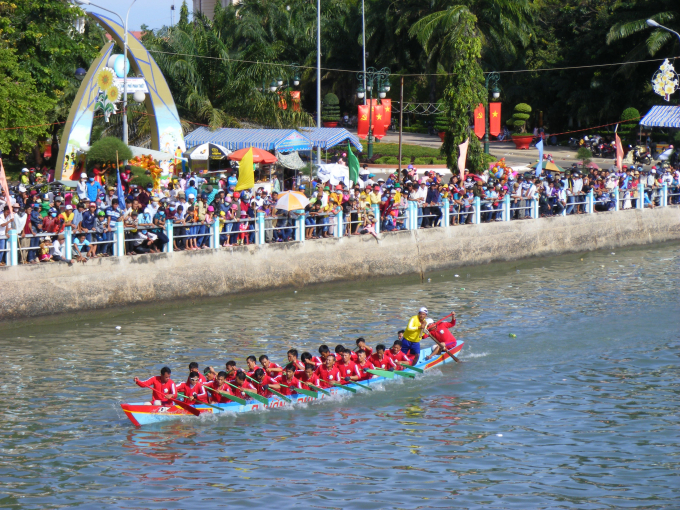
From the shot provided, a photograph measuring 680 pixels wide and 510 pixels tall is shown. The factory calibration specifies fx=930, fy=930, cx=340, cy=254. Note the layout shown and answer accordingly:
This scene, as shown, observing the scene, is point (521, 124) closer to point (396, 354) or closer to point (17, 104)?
point (17, 104)

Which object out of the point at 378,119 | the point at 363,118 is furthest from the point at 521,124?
the point at 378,119

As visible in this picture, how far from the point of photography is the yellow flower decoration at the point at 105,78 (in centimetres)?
3281

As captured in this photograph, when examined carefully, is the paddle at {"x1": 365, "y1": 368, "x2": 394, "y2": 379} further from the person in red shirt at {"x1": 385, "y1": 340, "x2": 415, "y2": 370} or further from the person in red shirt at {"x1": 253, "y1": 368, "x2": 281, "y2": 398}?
the person in red shirt at {"x1": 253, "y1": 368, "x2": 281, "y2": 398}

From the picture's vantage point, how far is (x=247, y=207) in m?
25.4

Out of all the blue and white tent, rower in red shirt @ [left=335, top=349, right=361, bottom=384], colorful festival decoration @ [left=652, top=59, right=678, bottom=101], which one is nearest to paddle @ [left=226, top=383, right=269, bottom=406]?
rower in red shirt @ [left=335, top=349, right=361, bottom=384]

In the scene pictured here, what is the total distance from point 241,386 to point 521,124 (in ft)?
147

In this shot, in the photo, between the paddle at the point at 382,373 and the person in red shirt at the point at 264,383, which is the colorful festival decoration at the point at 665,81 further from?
the person in red shirt at the point at 264,383

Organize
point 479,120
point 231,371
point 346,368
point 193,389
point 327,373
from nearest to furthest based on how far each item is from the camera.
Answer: point 193,389 < point 231,371 < point 327,373 < point 346,368 < point 479,120

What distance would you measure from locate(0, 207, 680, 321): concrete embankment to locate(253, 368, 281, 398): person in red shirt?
7.30 meters

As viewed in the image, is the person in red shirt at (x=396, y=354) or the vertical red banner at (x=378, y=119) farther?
the vertical red banner at (x=378, y=119)

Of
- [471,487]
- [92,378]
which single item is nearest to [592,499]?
[471,487]

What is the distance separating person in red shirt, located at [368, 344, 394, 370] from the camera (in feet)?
60.7

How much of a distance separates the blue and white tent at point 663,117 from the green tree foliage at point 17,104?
97.5 feet

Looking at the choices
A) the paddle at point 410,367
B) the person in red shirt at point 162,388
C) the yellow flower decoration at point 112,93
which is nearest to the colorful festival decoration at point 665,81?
the yellow flower decoration at point 112,93
